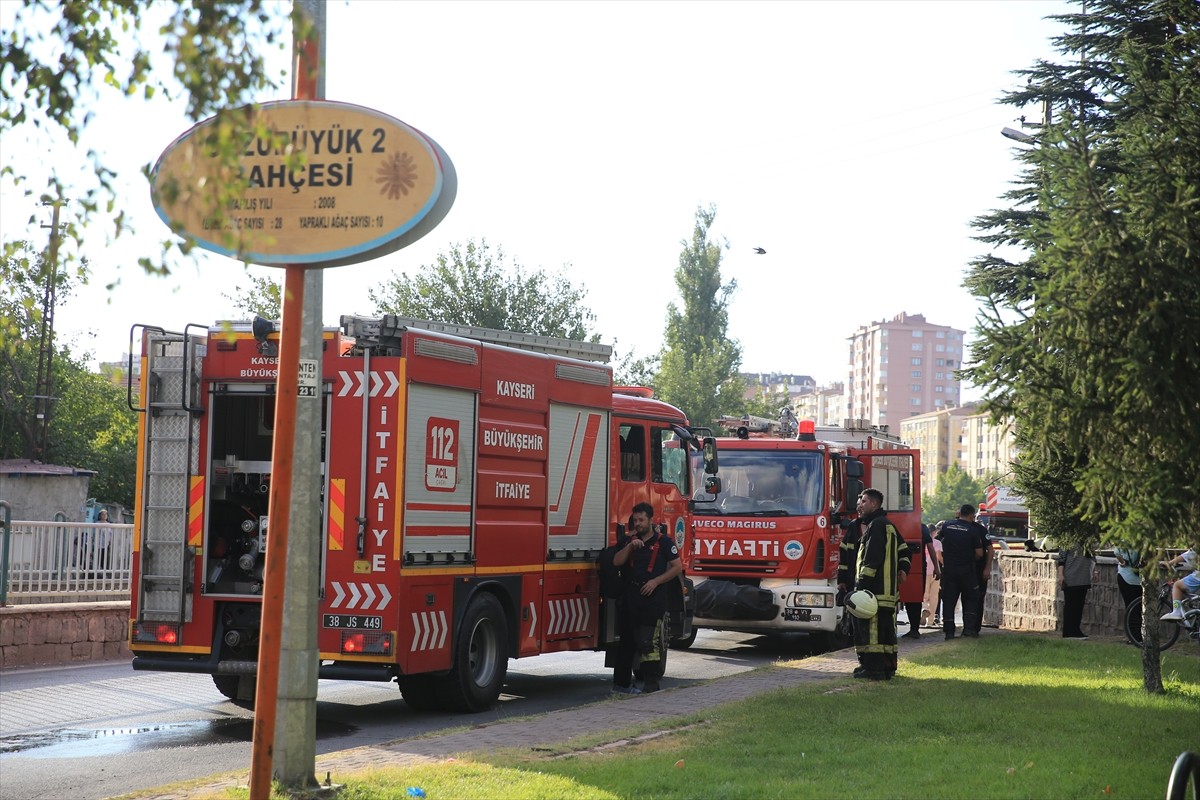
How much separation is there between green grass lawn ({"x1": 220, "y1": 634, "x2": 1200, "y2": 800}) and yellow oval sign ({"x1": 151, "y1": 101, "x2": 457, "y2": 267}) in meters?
2.88

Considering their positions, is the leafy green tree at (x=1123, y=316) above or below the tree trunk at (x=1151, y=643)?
above

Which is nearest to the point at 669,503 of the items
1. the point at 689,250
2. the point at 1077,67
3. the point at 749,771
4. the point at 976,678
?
the point at 976,678

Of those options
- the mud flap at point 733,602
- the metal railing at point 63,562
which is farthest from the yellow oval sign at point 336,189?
the mud flap at point 733,602

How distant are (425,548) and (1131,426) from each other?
5.17 meters

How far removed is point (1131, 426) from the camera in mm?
8203

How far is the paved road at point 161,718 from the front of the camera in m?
8.62

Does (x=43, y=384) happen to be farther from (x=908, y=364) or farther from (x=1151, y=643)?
(x=908, y=364)

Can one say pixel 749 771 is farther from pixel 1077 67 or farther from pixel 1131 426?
pixel 1077 67

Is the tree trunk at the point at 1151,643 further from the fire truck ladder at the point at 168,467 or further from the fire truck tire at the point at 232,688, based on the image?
the fire truck ladder at the point at 168,467

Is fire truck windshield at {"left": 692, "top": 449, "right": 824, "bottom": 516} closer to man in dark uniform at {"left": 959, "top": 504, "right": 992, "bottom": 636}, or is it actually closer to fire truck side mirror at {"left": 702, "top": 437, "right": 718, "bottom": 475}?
fire truck side mirror at {"left": 702, "top": 437, "right": 718, "bottom": 475}

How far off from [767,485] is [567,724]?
24.6 feet

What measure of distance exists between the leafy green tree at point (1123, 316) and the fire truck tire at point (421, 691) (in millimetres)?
5005

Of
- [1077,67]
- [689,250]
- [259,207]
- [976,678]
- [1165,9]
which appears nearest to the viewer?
[259,207]

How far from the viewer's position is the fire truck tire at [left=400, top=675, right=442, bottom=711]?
36.4 ft
